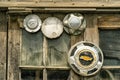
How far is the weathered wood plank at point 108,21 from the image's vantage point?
14.9 ft

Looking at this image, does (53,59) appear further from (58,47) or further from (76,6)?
(76,6)

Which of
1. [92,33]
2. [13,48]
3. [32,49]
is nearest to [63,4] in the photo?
[92,33]

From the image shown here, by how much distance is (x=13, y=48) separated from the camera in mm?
4535

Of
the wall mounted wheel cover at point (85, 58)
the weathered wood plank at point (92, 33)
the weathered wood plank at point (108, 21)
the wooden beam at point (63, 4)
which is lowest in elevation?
the wall mounted wheel cover at point (85, 58)

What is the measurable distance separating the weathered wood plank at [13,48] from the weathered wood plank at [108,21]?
0.71 metres

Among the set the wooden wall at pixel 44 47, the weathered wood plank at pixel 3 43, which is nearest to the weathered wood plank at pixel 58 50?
the wooden wall at pixel 44 47

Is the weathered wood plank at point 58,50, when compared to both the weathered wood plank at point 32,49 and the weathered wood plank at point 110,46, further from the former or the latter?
the weathered wood plank at point 110,46

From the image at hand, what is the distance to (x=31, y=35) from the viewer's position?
179 inches

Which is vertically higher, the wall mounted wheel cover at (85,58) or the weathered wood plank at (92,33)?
the weathered wood plank at (92,33)

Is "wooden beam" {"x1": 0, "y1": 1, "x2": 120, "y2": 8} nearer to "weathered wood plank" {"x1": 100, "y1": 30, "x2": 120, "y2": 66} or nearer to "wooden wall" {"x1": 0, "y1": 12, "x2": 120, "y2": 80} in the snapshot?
"wooden wall" {"x1": 0, "y1": 12, "x2": 120, "y2": 80}

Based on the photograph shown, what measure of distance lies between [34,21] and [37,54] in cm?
28

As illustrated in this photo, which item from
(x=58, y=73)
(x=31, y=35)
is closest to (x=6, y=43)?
(x=31, y=35)

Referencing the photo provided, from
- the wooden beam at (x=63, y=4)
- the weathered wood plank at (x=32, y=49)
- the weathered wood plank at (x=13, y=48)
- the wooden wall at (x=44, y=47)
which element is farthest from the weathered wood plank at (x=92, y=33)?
the weathered wood plank at (x=13, y=48)

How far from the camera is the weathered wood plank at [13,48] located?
4508mm
